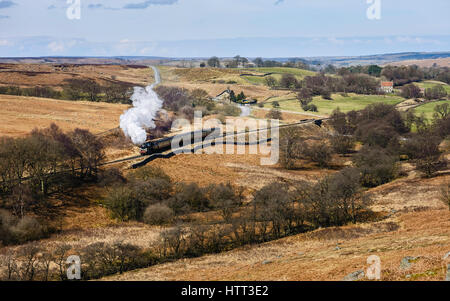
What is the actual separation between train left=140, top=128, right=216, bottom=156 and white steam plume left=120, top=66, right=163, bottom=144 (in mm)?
4418

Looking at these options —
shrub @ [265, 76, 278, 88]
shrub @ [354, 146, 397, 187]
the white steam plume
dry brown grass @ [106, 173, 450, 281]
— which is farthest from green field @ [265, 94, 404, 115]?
dry brown grass @ [106, 173, 450, 281]

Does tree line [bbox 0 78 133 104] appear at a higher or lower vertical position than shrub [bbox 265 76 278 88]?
lower

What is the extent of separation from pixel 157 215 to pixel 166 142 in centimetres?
2869

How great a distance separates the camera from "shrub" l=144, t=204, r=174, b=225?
41.3m

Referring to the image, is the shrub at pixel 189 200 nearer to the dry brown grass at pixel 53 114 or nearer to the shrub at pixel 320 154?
the shrub at pixel 320 154

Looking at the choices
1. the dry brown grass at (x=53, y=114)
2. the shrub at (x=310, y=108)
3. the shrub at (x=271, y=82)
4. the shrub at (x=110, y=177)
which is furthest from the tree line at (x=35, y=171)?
the shrub at (x=271, y=82)

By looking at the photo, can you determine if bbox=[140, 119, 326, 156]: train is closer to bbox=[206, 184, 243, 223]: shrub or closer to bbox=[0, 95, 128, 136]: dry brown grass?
bbox=[0, 95, 128, 136]: dry brown grass

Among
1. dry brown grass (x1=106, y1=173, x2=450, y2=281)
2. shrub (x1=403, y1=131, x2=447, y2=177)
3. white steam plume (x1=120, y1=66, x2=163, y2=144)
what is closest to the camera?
dry brown grass (x1=106, y1=173, x2=450, y2=281)

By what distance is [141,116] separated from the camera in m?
81.2

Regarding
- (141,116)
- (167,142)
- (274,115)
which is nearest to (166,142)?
(167,142)

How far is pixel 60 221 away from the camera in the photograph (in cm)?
4131

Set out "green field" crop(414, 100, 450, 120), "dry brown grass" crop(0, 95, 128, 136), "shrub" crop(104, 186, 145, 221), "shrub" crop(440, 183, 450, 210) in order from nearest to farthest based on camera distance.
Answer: "shrub" crop(440, 183, 450, 210)
"shrub" crop(104, 186, 145, 221)
"dry brown grass" crop(0, 95, 128, 136)
"green field" crop(414, 100, 450, 120)

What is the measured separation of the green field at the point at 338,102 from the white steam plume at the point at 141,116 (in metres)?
44.9

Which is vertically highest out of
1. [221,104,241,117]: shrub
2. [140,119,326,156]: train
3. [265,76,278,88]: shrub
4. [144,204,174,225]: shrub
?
[265,76,278,88]: shrub
